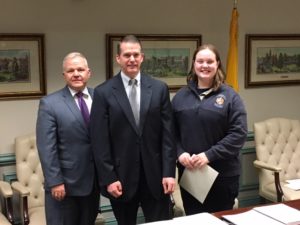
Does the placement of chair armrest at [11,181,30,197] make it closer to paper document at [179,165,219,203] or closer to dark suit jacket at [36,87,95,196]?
dark suit jacket at [36,87,95,196]

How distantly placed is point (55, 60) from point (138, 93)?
3.97 ft

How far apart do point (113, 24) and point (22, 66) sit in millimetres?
750

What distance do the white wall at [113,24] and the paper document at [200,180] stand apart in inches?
53.9

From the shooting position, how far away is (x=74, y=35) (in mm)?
3322

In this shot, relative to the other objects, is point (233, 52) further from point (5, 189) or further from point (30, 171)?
point (5, 189)

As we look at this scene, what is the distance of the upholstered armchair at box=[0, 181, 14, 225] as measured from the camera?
2.83 meters

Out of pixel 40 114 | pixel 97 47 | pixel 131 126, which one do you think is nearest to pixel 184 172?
pixel 131 126

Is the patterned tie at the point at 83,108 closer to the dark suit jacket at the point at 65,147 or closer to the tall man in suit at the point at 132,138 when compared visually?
the dark suit jacket at the point at 65,147

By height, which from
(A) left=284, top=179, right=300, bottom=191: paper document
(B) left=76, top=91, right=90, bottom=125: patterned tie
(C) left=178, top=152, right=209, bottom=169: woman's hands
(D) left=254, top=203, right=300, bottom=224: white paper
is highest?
(B) left=76, top=91, right=90, bottom=125: patterned tie

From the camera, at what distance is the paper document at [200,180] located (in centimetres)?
229

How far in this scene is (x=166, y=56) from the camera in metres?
3.63

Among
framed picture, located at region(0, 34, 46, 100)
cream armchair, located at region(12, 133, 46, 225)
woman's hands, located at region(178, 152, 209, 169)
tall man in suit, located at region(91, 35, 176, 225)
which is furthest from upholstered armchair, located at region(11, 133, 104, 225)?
woman's hands, located at region(178, 152, 209, 169)

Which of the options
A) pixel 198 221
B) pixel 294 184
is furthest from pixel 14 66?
pixel 294 184

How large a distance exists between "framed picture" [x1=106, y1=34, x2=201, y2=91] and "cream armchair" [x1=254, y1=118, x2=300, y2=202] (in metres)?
0.79
